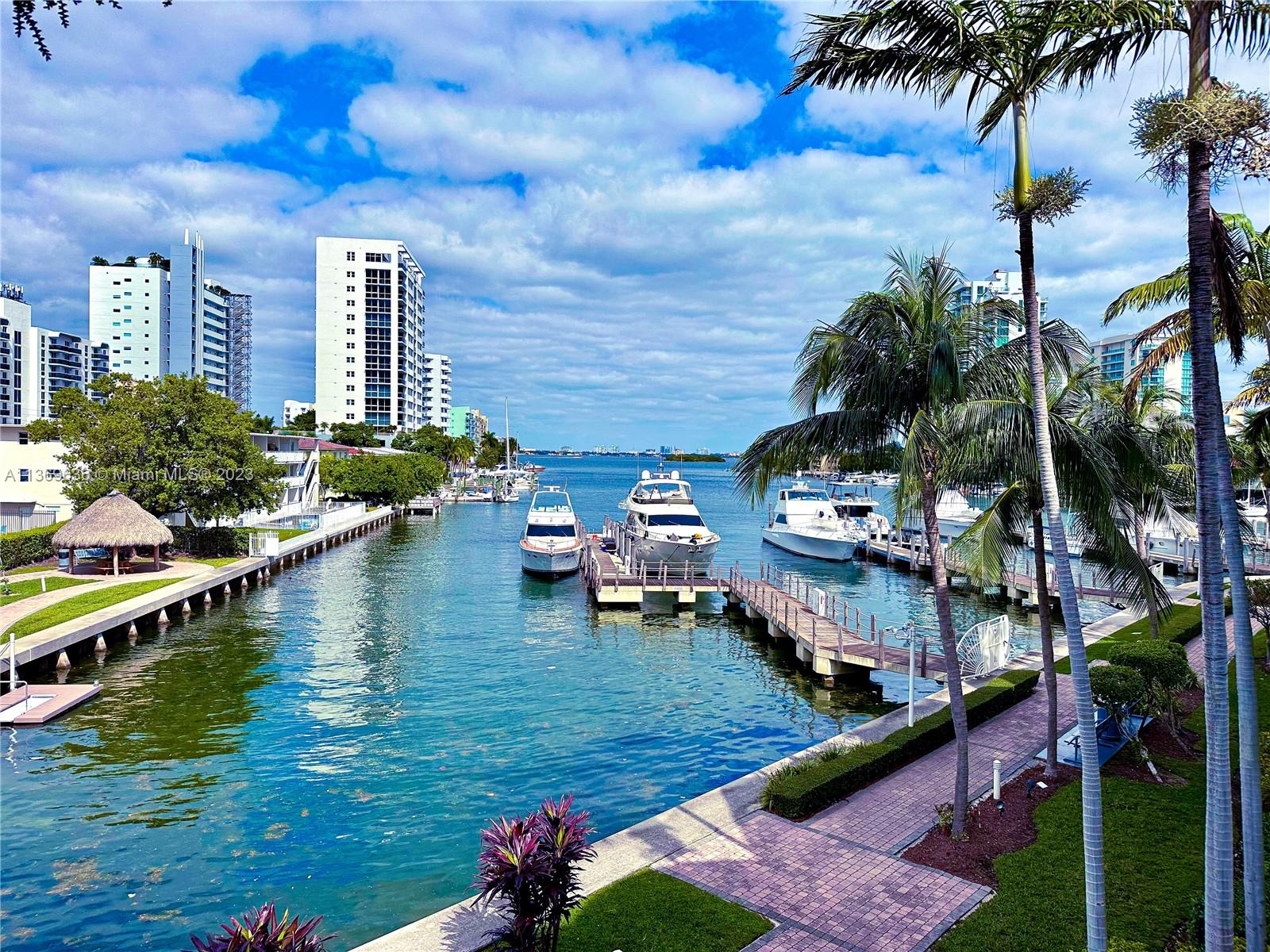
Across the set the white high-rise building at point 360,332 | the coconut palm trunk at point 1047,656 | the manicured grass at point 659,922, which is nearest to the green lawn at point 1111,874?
the coconut palm trunk at point 1047,656

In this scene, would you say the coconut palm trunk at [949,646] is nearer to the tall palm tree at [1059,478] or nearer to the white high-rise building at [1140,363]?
the tall palm tree at [1059,478]

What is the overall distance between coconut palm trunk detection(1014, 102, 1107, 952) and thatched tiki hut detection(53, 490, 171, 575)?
3320 cm

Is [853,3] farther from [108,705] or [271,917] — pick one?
[108,705]

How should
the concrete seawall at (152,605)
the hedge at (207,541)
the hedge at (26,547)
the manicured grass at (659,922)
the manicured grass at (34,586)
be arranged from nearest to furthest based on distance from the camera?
1. the manicured grass at (659,922)
2. the concrete seawall at (152,605)
3. the manicured grass at (34,586)
4. the hedge at (26,547)
5. the hedge at (207,541)

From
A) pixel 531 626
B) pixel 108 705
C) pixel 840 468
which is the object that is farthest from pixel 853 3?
pixel 531 626

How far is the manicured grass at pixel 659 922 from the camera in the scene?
25.7 ft

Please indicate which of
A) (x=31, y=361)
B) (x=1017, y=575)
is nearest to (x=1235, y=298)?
(x=1017, y=575)

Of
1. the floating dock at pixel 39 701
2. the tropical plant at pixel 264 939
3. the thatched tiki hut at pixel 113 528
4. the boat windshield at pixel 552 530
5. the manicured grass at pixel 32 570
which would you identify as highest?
the thatched tiki hut at pixel 113 528

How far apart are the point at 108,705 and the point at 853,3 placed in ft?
70.5

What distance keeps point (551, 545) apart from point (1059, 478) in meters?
31.7

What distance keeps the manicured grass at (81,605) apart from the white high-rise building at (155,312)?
351ft

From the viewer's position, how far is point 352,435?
108 meters

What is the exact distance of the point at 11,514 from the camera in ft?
126

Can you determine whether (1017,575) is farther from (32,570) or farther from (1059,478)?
(32,570)
